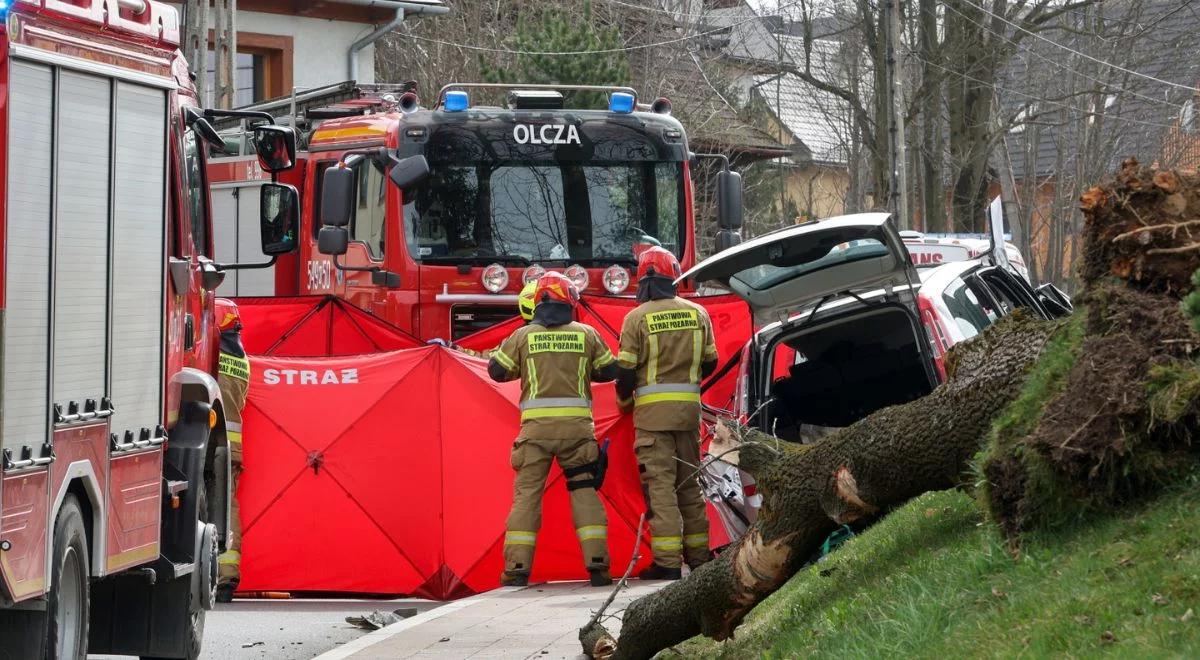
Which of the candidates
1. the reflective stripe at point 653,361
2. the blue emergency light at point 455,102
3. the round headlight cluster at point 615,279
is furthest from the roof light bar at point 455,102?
the reflective stripe at point 653,361

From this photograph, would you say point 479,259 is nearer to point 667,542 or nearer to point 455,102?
point 455,102

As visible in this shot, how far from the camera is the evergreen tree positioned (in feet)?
87.0

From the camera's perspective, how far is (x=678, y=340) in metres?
11.0

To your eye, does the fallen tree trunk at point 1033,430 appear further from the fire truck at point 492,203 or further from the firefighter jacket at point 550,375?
the fire truck at point 492,203

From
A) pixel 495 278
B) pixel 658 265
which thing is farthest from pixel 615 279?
pixel 658 265

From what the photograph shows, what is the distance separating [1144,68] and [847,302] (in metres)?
32.8

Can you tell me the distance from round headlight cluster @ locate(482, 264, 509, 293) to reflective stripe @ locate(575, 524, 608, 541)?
313cm

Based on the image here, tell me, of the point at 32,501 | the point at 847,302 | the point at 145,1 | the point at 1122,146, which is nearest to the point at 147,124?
the point at 145,1

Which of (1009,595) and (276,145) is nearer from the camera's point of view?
(1009,595)

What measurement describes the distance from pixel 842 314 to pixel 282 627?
12.0 feet

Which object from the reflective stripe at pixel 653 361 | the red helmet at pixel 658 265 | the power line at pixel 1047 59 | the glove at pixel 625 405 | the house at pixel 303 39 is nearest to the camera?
the reflective stripe at pixel 653 361

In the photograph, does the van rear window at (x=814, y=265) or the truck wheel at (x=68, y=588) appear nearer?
the truck wheel at (x=68, y=588)

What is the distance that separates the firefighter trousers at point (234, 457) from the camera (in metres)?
10.8

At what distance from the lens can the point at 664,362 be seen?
11.0m
